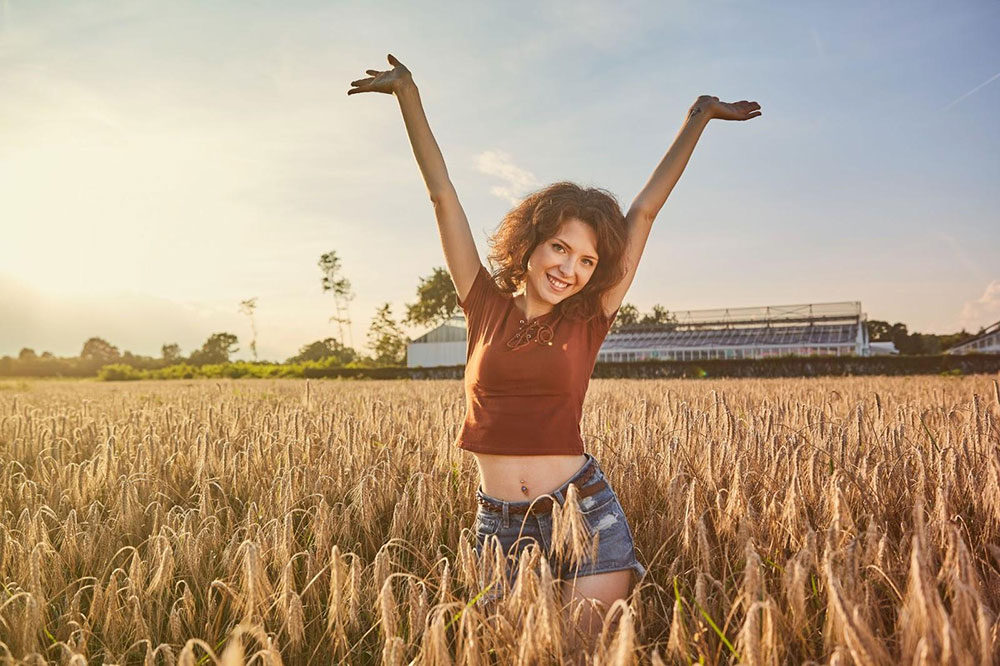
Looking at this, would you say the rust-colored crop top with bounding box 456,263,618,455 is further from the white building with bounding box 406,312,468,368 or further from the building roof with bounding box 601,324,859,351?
the white building with bounding box 406,312,468,368

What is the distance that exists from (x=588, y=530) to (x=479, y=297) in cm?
108

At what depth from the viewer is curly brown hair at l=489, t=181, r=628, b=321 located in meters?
2.82

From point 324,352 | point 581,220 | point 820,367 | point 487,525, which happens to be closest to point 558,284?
point 581,220

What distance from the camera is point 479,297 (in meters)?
2.95

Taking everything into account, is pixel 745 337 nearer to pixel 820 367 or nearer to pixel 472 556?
pixel 820 367

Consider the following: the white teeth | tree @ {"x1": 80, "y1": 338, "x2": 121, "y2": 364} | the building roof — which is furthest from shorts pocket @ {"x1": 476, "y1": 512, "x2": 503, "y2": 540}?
tree @ {"x1": 80, "y1": 338, "x2": 121, "y2": 364}

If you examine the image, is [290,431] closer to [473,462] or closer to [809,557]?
[473,462]

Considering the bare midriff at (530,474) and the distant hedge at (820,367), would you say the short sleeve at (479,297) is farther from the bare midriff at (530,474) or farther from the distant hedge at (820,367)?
the distant hedge at (820,367)

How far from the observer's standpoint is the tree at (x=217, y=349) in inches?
2458

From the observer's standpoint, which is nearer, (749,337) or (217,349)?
(749,337)

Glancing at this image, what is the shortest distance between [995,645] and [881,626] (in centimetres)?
25

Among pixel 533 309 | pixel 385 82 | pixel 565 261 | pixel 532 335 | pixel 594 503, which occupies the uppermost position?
pixel 385 82

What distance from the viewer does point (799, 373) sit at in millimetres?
23906

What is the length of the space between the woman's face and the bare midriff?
0.63 metres
